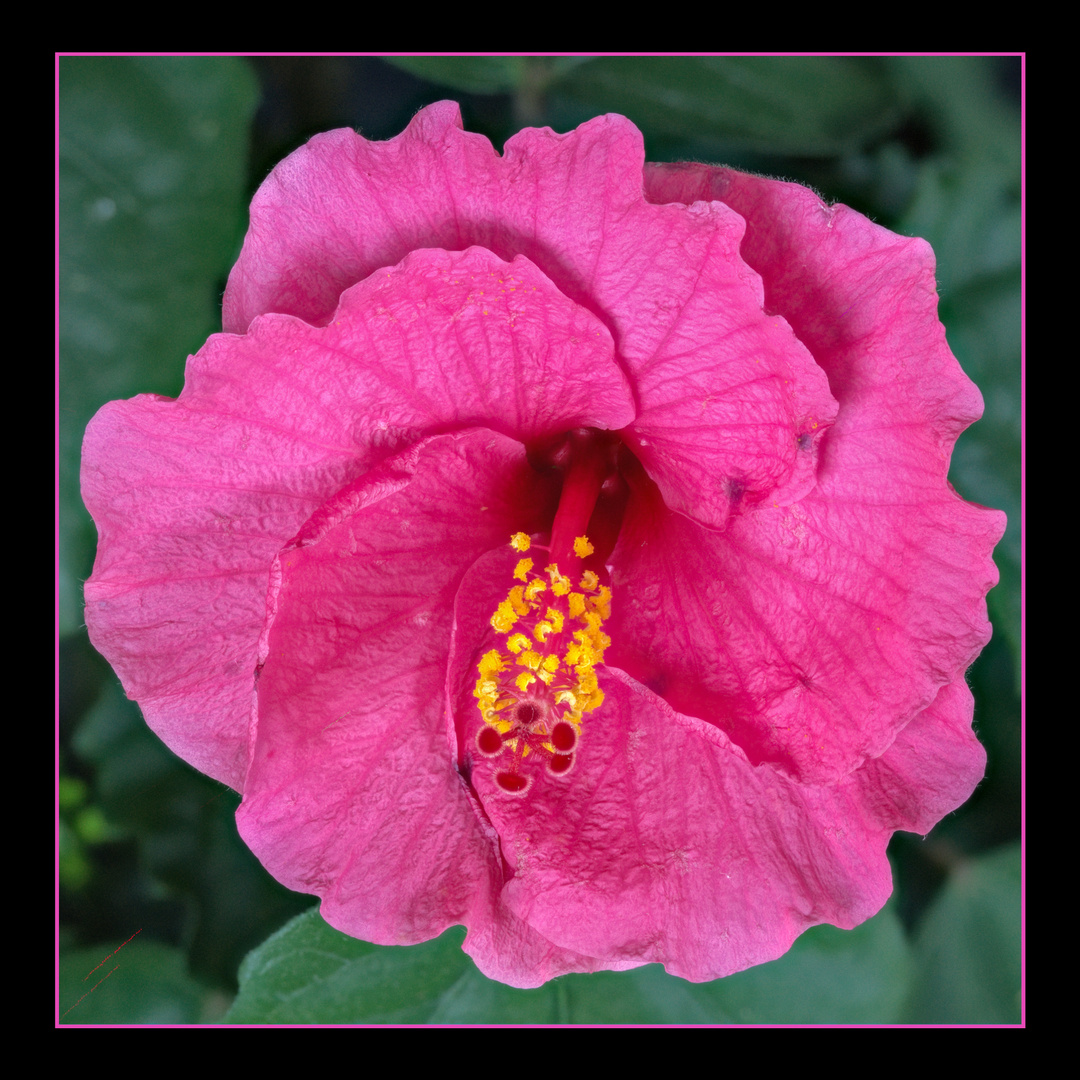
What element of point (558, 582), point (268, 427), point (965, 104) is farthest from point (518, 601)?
point (965, 104)

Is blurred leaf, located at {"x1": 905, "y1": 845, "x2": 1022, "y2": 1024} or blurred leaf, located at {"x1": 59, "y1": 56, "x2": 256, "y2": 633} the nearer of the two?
blurred leaf, located at {"x1": 59, "y1": 56, "x2": 256, "y2": 633}

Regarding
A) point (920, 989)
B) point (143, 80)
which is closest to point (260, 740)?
point (143, 80)

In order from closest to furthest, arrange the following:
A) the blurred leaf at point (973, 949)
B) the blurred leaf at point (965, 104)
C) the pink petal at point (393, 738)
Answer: the pink petal at point (393, 738), the blurred leaf at point (965, 104), the blurred leaf at point (973, 949)

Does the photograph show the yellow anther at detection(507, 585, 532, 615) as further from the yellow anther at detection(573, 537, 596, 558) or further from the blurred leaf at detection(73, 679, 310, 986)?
the blurred leaf at detection(73, 679, 310, 986)

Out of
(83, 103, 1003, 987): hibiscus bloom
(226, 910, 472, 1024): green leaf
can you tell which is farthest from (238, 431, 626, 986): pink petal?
(226, 910, 472, 1024): green leaf

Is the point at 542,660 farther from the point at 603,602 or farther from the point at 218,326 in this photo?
the point at 218,326

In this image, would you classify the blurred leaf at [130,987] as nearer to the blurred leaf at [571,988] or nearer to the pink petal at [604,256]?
the blurred leaf at [571,988]

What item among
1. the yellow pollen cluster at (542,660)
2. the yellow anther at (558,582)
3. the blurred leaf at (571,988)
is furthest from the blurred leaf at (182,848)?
the yellow anther at (558,582)

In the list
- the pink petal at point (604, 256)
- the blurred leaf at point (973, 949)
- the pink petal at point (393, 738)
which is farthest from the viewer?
the blurred leaf at point (973, 949)
